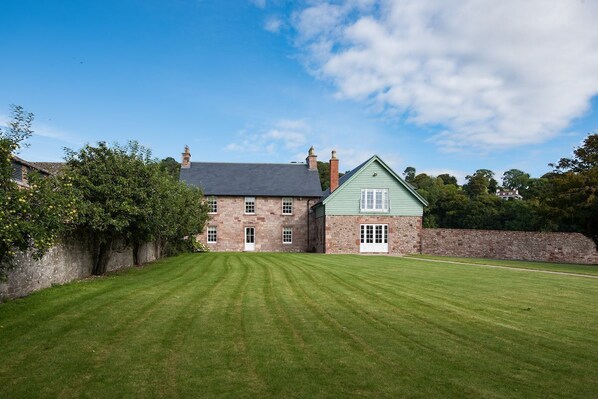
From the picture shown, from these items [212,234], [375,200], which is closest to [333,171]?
[375,200]

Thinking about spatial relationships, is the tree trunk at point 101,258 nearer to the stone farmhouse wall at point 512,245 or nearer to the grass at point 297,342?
the grass at point 297,342

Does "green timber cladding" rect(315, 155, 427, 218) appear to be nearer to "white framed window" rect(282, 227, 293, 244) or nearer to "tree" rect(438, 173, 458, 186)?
"white framed window" rect(282, 227, 293, 244)

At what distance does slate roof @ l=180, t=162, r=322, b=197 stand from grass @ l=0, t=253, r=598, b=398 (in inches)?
1035

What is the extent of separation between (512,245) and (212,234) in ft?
78.8

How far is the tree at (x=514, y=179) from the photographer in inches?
4315

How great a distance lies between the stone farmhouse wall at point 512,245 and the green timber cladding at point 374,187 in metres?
2.44

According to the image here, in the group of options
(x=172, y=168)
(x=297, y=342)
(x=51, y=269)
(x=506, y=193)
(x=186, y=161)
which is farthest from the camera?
(x=506, y=193)

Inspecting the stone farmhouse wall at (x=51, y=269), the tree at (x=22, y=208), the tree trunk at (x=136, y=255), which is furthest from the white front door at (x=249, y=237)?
the tree at (x=22, y=208)

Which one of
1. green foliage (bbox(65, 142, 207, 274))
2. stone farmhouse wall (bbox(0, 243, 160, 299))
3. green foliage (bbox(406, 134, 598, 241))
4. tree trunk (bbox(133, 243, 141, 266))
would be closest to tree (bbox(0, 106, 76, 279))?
stone farmhouse wall (bbox(0, 243, 160, 299))

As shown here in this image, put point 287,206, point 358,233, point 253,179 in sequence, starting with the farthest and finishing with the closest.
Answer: point 253,179 < point 287,206 < point 358,233

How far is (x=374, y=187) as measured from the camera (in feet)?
114

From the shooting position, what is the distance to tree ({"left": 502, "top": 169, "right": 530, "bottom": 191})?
4315 inches

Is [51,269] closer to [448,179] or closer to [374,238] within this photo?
[374,238]

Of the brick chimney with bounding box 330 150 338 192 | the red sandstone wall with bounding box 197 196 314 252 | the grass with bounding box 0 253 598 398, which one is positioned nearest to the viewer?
the grass with bounding box 0 253 598 398
